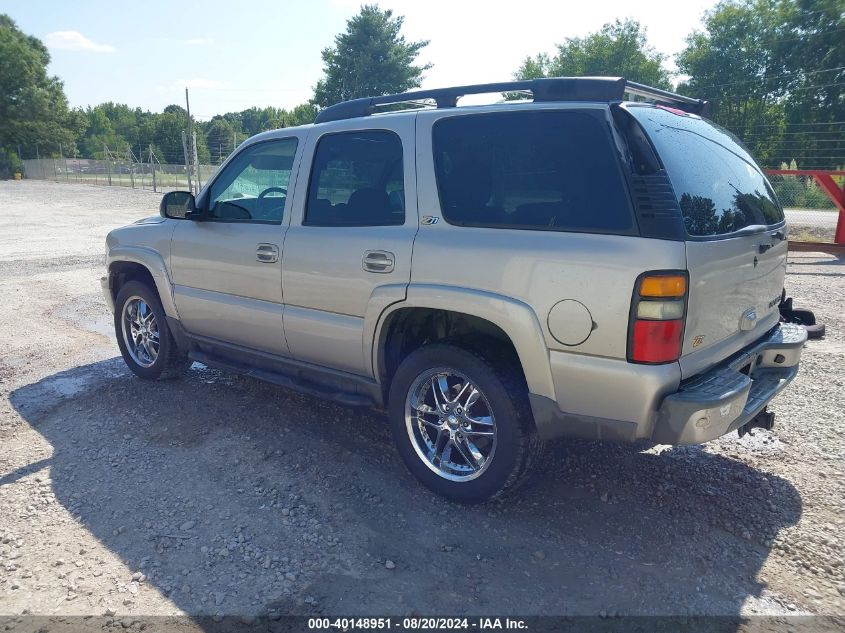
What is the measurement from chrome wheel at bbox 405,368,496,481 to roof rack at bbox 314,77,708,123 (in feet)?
4.92

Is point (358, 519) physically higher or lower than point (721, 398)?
lower

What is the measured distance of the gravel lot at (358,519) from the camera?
9.27 ft

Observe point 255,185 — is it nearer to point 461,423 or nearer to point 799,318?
point 461,423

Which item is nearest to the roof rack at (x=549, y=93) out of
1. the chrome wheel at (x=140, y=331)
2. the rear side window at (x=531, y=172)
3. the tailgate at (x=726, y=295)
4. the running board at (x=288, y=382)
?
the rear side window at (x=531, y=172)

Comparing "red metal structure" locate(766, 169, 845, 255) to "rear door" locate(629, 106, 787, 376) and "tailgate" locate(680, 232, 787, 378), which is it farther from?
"tailgate" locate(680, 232, 787, 378)

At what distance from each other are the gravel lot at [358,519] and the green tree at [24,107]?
65.5 metres

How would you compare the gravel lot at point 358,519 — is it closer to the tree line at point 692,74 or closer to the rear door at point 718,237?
the rear door at point 718,237

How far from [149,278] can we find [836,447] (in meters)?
5.21

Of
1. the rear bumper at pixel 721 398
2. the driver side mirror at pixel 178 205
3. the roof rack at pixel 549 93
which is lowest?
the rear bumper at pixel 721 398

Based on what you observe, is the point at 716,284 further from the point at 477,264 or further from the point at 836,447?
the point at 836,447

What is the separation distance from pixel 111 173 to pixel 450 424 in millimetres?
49291

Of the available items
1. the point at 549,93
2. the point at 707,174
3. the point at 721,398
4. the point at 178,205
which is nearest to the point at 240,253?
the point at 178,205

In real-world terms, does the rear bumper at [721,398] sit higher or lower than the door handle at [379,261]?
lower

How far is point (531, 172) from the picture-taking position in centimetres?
320
